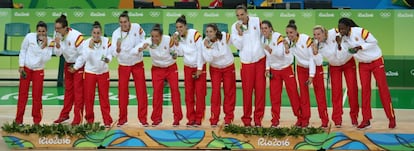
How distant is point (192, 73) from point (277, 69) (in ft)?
4.54

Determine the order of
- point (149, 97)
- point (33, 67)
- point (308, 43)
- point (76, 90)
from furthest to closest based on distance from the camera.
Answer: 1. point (149, 97)
2. point (76, 90)
3. point (33, 67)
4. point (308, 43)

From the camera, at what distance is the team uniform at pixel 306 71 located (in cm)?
1259

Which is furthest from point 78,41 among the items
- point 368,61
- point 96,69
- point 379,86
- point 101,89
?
point 379,86

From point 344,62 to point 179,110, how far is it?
2787 millimetres

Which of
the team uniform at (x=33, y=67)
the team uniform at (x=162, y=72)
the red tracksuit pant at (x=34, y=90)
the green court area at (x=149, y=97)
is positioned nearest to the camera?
the team uniform at (x=162, y=72)

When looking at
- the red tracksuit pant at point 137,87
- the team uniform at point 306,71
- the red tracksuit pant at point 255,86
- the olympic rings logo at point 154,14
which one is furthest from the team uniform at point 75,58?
the olympic rings logo at point 154,14

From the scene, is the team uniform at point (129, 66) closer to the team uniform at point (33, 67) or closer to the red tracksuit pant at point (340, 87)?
the team uniform at point (33, 67)

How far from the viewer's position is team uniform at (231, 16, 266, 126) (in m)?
12.7

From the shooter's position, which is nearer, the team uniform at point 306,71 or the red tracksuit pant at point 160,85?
the team uniform at point 306,71

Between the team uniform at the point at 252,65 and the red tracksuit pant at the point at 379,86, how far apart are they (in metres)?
1.61

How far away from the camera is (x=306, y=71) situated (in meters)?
12.8

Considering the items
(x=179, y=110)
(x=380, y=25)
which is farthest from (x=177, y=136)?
(x=380, y=25)

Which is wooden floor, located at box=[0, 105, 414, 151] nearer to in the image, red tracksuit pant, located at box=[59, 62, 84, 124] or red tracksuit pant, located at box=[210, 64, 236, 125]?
red tracksuit pant, located at box=[210, 64, 236, 125]

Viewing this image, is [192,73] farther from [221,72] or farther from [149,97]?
[149,97]
